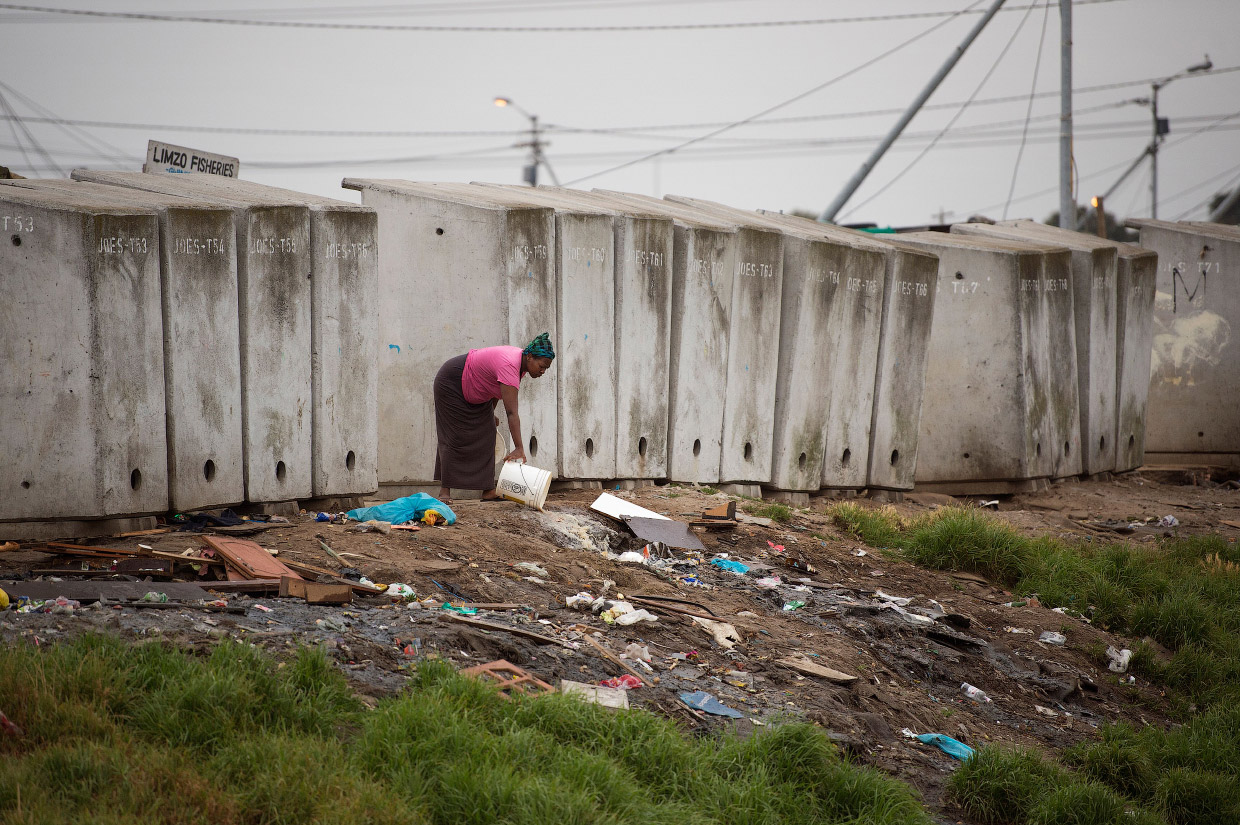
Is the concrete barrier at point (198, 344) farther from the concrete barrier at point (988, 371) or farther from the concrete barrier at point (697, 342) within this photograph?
the concrete barrier at point (988, 371)

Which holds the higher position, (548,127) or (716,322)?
(548,127)

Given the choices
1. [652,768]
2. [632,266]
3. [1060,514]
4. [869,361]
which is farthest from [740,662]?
[1060,514]

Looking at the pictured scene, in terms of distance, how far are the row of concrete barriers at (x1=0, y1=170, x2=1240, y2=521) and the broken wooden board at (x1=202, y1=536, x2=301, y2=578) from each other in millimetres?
1175

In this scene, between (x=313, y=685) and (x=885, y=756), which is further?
(x=885, y=756)

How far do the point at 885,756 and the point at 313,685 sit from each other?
254 centimetres

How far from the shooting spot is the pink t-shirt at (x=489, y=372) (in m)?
7.20

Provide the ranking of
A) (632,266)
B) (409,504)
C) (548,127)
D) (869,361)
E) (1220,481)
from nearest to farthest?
(409,504), (632,266), (869,361), (1220,481), (548,127)

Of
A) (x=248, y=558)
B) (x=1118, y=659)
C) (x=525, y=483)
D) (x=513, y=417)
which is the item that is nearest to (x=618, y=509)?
(x=525, y=483)

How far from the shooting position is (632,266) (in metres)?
8.70

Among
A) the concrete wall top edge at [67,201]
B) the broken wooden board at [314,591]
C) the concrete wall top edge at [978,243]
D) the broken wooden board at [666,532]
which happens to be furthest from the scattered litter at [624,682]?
the concrete wall top edge at [978,243]

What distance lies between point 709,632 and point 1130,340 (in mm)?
9388

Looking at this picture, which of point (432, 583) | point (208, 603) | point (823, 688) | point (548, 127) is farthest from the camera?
point (548, 127)

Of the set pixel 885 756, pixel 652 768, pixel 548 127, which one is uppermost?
pixel 548 127

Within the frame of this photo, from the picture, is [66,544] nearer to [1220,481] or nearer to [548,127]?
[1220,481]
